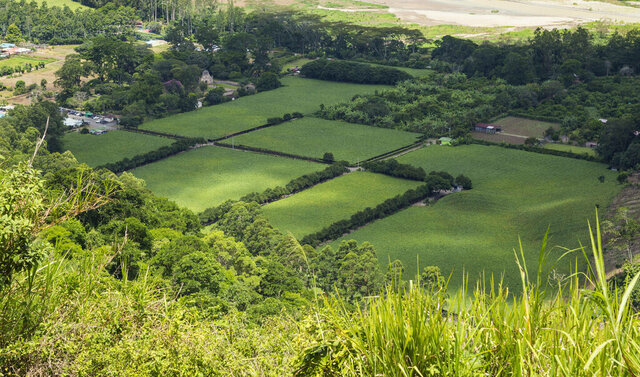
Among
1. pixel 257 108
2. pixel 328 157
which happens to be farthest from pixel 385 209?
pixel 257 108

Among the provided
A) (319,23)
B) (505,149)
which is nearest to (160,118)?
(505,149)

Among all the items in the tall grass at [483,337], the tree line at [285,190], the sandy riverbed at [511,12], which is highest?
the tall grass at [483,337]

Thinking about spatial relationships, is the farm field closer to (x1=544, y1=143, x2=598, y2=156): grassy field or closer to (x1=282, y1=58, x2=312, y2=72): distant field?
(x1=544, y1=143, x2=598, y2=156): grassy field

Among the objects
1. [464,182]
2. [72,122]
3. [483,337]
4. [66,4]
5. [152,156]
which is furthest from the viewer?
[66,4]

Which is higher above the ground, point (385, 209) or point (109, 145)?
point (385, 209)

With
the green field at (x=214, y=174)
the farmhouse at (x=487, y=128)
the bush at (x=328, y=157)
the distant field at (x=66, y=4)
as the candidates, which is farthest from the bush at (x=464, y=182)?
the distant field at (x=66, y=4)

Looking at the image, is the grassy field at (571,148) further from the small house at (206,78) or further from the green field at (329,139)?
the small house at (206,78)

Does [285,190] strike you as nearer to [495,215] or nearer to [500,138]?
[495,215]
